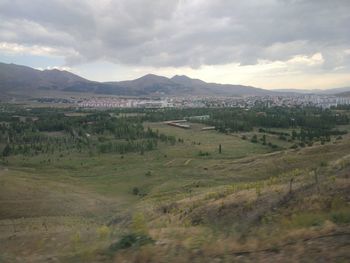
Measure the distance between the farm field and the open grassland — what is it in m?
0.05

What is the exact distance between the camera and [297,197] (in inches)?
588

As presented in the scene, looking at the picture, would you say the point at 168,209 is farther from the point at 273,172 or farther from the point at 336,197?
the point at 273,172

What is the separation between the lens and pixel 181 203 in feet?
75.3

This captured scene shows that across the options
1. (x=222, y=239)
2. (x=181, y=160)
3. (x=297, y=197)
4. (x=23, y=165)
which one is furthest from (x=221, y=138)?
(x=222, y=239)

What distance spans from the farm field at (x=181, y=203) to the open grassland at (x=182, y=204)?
0.16ft

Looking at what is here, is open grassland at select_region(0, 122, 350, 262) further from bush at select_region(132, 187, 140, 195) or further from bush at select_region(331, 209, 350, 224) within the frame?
bush at select_region(132, 187, 140, 195)

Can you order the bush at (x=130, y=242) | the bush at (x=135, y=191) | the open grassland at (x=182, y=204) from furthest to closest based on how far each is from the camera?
the bush at (x=135, y=191) < the bush at (x=130, y=242) < the open grassland at (x=182, y=204)

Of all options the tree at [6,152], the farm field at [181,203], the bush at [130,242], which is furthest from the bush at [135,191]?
the tree at [6,152]

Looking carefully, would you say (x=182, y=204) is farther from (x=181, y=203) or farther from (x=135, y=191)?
(x=135, y=191)

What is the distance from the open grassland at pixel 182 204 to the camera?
27.2ft

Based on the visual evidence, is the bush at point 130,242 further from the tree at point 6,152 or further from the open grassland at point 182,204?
the tree at point 6,152

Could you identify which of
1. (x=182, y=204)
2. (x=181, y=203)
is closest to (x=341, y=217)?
(x=182, y=204)

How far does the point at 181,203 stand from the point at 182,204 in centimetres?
47

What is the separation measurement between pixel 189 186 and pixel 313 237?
3485 centimetres
